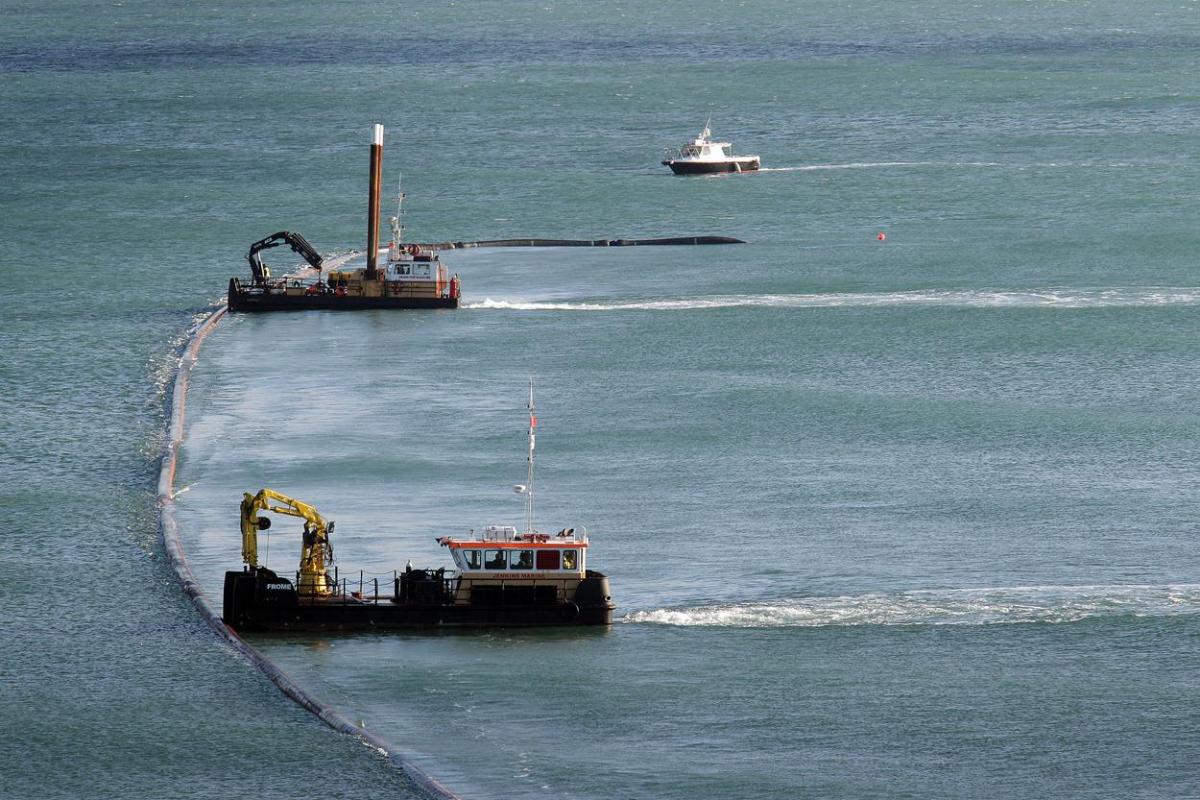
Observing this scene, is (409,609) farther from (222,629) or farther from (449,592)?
(222,629)

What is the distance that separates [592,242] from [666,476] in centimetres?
5459

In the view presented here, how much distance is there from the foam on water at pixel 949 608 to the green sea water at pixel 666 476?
147 mm

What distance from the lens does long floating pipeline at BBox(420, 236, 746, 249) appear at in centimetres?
12475

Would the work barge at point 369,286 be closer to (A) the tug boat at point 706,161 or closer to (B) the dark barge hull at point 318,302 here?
(B) the dark barge hull at point 318,302

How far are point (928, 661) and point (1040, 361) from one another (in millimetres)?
43044

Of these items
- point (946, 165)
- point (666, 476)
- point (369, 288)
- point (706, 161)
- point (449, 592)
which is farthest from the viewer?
point (946, 165)

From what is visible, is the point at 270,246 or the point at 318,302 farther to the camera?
the point at 270,246

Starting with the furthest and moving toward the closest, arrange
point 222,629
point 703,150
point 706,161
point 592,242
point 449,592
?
point 703,150 < point 706,161 < point 592,242 < point 222,629 < point 449,592

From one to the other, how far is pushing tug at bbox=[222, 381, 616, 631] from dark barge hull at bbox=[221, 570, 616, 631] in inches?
0.9

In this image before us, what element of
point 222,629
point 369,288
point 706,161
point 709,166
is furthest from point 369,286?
point 709,166

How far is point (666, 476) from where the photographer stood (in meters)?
71.9

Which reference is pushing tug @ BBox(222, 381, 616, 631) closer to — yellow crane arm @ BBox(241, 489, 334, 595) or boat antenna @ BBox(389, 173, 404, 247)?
yellow crane arm @ BBox(241, 489, 334, 595)

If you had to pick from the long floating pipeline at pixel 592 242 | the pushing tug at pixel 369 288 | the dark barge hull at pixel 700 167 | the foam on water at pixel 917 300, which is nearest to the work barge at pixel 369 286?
the pushing tug at pixel 369 288

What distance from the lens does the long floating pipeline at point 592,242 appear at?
125m
